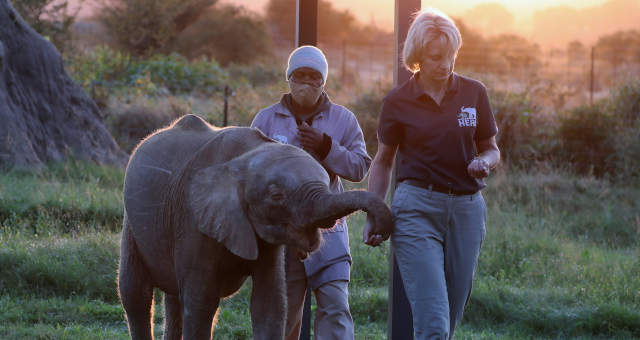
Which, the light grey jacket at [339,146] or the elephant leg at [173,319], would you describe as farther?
the elephant leg at [173,319]

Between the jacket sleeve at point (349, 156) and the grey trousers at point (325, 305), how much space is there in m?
0.61

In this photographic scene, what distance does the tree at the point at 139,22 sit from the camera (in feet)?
113

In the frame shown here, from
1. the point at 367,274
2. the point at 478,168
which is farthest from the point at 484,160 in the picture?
the point at 367,274

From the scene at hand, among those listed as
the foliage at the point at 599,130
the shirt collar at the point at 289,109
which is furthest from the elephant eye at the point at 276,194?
the foliage at the point at 599,130

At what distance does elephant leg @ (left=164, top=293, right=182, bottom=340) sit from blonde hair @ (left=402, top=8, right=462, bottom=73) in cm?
199

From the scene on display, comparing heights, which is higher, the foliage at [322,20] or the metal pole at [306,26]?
the foliage at [322,20]

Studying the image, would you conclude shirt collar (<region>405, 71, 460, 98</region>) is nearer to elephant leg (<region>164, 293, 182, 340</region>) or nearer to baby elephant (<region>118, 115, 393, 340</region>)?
baby elephant (<region>118, 115, 393, 340</region>)

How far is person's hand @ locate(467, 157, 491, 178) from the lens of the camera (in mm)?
3770

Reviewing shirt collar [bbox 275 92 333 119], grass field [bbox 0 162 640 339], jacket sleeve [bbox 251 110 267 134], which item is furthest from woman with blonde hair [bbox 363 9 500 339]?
grass field [bbox 0 162 640 339]

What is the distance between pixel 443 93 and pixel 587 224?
7757 mm

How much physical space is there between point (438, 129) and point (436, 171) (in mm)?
218

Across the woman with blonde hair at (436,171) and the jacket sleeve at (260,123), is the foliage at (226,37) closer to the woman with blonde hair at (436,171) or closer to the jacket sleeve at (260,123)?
the jacket sleeve at (260,123)

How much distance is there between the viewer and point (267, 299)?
12.6 feet

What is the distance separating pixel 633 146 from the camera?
13336 millimetres
